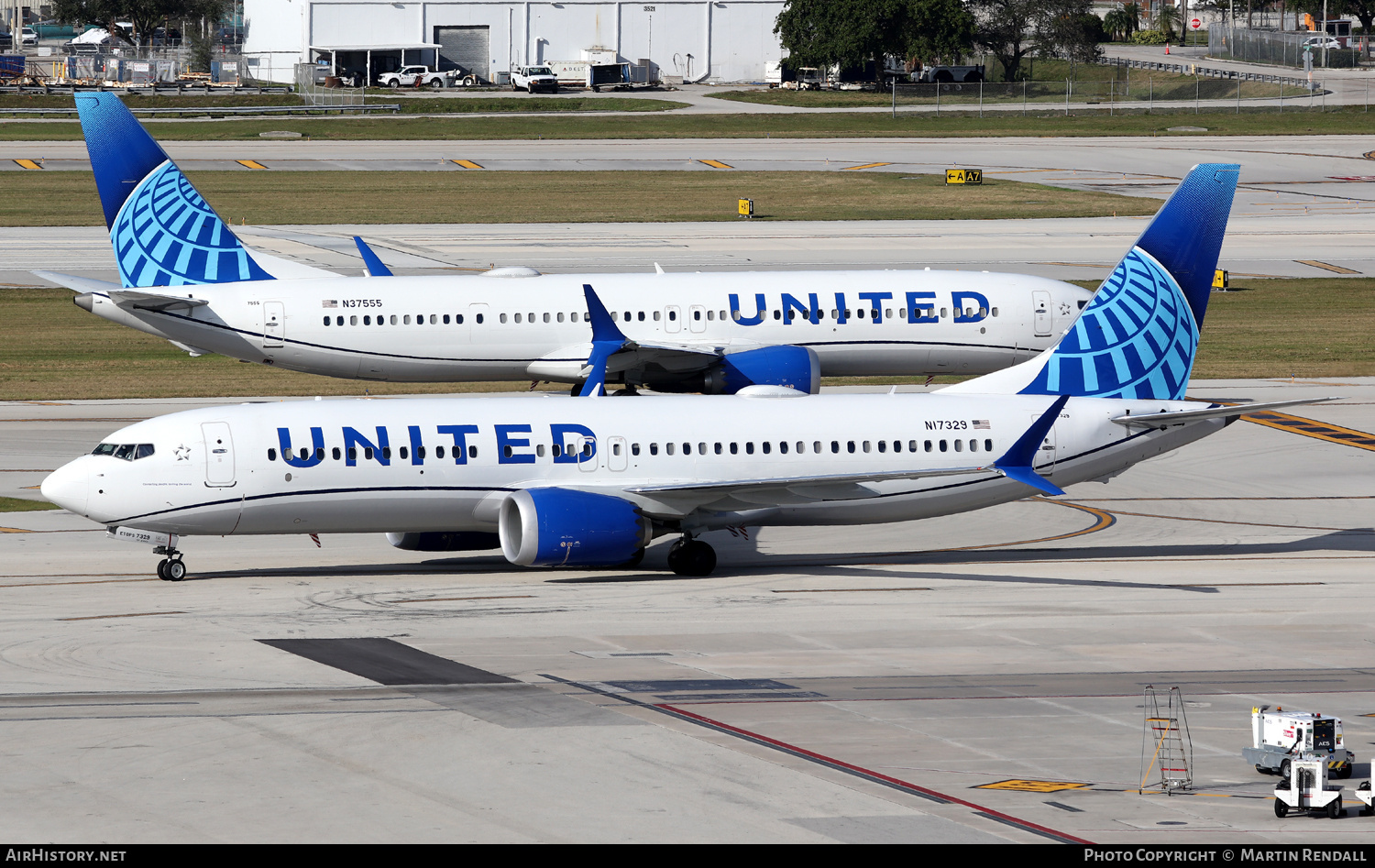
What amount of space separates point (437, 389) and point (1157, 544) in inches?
1151

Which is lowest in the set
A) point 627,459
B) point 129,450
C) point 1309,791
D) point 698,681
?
point 698,681

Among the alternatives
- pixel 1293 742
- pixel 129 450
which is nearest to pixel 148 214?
pixel 129 450

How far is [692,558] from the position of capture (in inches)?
1564

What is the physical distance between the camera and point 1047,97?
17788cm

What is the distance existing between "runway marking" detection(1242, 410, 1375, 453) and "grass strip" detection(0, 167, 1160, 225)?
47.1 m

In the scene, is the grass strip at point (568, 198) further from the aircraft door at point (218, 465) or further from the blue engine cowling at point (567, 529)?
the blue engine cowling at point (567, 529)

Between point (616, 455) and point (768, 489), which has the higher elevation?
point (616, 455)

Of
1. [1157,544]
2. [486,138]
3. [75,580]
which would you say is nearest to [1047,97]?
[486,138]

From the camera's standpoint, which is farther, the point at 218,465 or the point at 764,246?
the point at 764,246

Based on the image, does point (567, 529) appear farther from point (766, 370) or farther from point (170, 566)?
point (766, 370)

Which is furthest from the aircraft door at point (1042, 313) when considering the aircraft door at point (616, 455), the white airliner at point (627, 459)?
the aircraft door at point (616, 455)

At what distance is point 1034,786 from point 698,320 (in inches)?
1379

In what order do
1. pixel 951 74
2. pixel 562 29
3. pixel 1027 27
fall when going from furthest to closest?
pixel 562 29 → pixel 1027 27 → pixel 951 74

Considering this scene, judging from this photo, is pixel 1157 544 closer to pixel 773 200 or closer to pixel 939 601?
pixel 939 601
